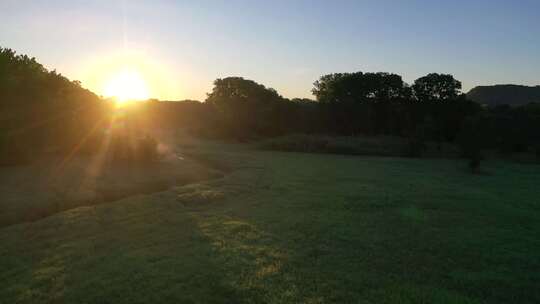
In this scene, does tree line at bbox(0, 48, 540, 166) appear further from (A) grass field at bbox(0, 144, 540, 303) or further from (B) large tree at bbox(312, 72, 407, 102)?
(A) grass field at bbox(0, 144, 540, 303)

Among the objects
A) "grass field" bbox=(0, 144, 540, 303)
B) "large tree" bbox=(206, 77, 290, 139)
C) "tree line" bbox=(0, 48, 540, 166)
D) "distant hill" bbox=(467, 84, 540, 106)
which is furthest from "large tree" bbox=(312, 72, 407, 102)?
"distant hill" bbox=(467, 84, 540, 106)

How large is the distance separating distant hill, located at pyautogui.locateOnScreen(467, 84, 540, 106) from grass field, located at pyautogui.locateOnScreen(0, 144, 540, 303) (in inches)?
3946

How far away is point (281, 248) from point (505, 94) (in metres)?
114

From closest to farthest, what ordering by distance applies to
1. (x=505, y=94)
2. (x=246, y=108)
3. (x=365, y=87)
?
(x=246, y=108), (x=365, y=87), (x=505, y=94)

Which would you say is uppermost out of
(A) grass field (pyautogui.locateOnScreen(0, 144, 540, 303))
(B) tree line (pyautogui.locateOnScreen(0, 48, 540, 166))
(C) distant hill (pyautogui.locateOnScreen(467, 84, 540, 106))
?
(C) distant hill (pyautogui.locateOnScreen(467, 84, 540, 106))

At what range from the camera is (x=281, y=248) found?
782 centimetres

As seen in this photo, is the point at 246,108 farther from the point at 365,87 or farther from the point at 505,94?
the point at 505,94

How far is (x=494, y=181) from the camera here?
17438 millimetres

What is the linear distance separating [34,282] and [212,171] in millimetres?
11577

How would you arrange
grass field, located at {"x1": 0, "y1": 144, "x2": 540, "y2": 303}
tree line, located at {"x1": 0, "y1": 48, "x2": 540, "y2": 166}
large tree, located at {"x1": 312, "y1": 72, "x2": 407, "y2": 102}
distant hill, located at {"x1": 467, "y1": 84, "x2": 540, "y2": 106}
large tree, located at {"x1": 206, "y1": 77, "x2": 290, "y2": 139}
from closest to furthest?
grass field, located at {"x1": 0, "y1": 144, "x2": 540, "y2": 303} < tree line, located at {"x1": 0, "y1": 48, "x2": 540, "y2": 166} < large tree, located at {"x1": 206, "y1": 77, "x2": 290, "y2": 139} < large tree, located at {"x1": 312, "y1": 72, "x2": 407, "y2": 102} < distant hill, located at {"x1": 467, "y1": 84, "x2": 540, "y2": 106}

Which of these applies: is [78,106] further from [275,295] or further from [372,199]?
[275,295]

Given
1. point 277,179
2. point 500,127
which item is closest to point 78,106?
point 277,179

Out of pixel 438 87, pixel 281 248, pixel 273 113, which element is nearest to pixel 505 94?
pixel 438 87

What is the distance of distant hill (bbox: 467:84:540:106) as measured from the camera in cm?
10069
